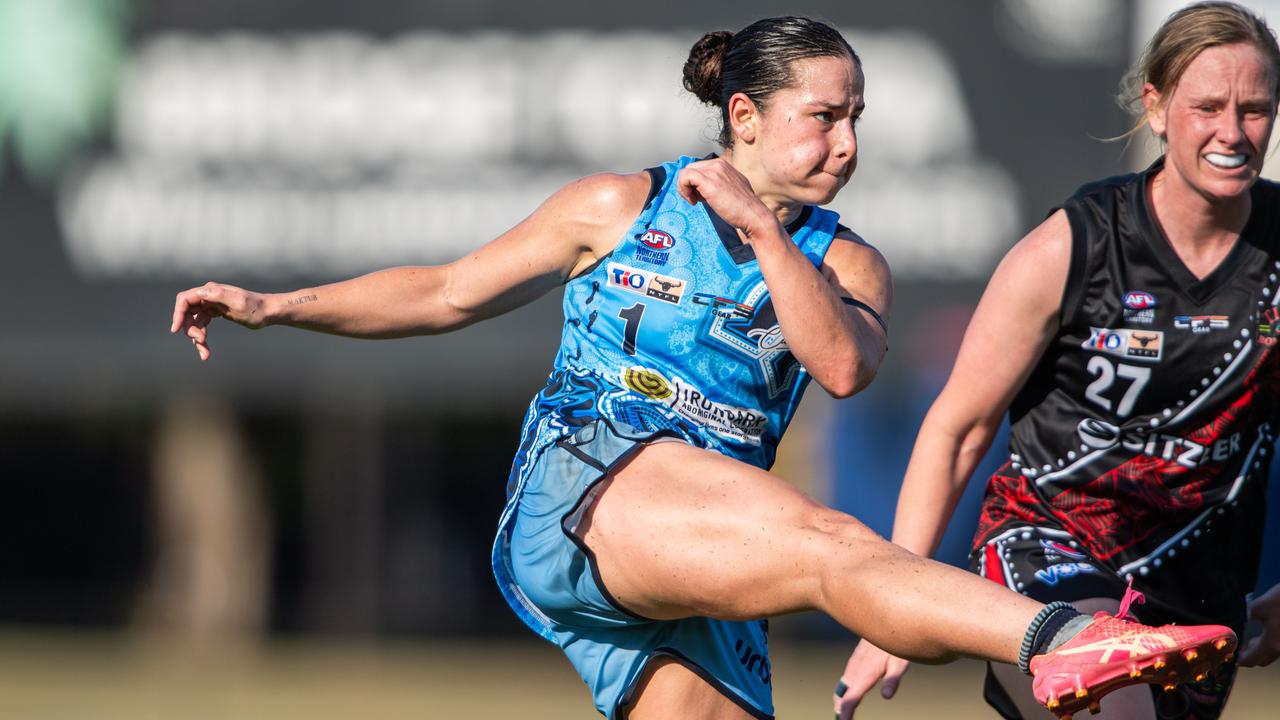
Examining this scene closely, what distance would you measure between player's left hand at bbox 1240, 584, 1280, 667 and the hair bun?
1782mm

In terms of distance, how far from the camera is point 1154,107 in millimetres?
3729

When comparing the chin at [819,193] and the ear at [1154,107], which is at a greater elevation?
the ear at [1154,107]

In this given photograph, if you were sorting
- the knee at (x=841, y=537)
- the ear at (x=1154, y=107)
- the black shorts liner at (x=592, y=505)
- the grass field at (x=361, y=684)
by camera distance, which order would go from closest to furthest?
the knee at (x=841, y=537), the black shorts liner at (x=592, y=505), the ear at (x=1154, y=107), the grass field at (x=361, y=684)

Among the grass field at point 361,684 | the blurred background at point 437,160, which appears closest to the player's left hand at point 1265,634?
the grass field at point 361,684

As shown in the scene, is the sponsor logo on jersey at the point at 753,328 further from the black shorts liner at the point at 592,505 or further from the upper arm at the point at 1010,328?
the upper arm at the point at 1010,328

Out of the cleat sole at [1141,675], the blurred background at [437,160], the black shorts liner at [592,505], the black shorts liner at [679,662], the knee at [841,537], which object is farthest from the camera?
the blurred background at [437,160]

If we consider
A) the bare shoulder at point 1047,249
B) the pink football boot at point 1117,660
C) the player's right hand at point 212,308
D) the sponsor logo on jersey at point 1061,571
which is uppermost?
the bare shoulder at point 1047,249

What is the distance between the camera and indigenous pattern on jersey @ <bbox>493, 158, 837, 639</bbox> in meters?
3.64

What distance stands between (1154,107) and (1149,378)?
2.02 ft

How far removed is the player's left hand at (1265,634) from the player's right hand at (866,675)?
850 millimetres

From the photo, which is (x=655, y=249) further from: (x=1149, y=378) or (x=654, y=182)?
(x=1149, y=378)

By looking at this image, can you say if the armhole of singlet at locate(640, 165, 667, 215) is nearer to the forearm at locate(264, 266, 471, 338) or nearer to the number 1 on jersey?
the number 1 on jersey

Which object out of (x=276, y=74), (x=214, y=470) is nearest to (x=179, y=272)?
(x=276, y=74)

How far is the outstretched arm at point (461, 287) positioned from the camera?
371 cm
